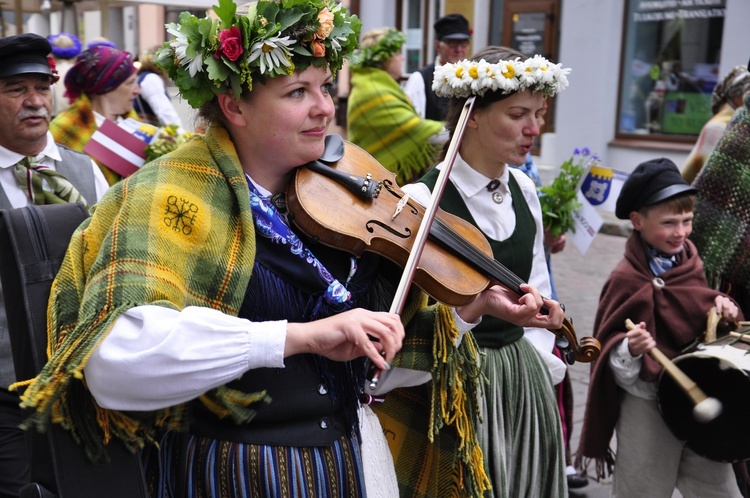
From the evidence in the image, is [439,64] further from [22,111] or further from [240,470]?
[240,470]

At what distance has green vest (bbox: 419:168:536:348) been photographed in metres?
2.76

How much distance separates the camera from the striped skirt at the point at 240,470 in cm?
182

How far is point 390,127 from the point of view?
538 cm

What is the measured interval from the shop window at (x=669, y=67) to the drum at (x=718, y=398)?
8.28 metres

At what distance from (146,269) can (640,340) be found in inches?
81.5

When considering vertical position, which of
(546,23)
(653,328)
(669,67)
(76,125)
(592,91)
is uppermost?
(546,23)

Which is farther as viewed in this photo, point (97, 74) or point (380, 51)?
point (380, 51)

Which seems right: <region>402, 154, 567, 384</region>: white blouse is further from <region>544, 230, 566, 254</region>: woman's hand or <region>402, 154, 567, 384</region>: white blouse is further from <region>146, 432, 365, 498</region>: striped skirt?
<region>146, 432, 365, 498</region>: striped skirt

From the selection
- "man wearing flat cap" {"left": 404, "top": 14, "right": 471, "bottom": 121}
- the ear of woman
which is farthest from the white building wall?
the ear of woman

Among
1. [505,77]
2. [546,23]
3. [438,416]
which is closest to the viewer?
[438,416]

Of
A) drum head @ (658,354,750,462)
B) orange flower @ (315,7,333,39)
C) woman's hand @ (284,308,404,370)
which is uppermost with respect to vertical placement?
orange flower @ (315,7,333,39)

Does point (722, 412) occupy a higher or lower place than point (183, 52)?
lower

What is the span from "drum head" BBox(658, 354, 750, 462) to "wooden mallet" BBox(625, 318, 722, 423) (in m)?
0.03

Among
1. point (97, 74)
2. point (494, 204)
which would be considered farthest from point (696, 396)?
point (97, 74)
